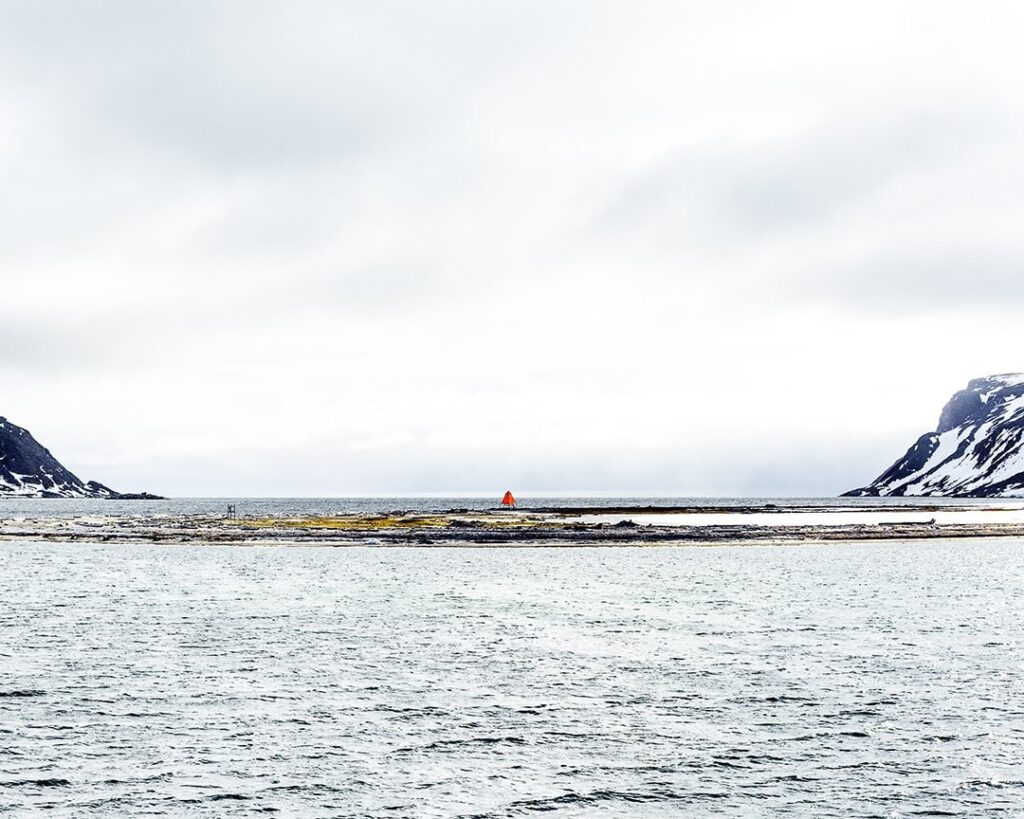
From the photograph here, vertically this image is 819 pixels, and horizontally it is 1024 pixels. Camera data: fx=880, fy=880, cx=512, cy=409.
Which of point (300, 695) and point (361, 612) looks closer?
point (300, 695)

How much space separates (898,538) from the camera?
115375mm

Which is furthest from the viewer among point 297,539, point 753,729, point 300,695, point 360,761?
point 297,539

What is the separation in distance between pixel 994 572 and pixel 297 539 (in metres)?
76.9

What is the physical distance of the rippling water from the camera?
19.3 m

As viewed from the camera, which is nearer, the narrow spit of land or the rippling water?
the rippling water

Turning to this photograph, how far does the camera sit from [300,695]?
28.6m

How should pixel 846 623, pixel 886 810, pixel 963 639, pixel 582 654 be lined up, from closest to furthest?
pixel 886 810, pixel 582 654, pixel 963 639, pixel 846 623

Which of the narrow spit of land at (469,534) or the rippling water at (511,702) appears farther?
the narrow spit of land at (469,534)

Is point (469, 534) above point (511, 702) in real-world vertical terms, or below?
below

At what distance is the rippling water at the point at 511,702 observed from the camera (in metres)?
19.3

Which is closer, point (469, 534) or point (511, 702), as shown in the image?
point (511, 702)

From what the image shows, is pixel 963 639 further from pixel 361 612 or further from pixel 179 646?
pixel 179 646

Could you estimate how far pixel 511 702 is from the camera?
1086 inches

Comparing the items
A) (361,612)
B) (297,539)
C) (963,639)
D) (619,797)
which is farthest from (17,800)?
(297,539)
